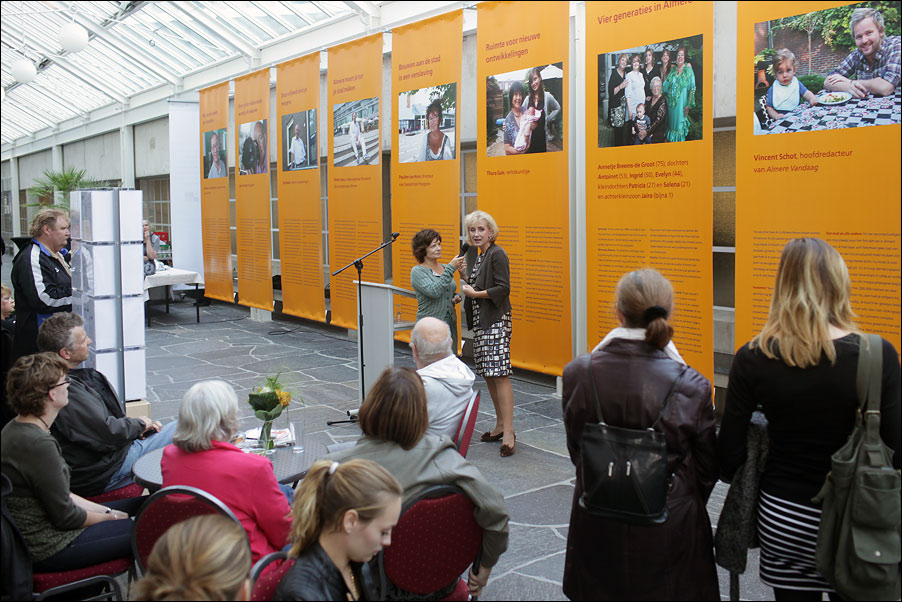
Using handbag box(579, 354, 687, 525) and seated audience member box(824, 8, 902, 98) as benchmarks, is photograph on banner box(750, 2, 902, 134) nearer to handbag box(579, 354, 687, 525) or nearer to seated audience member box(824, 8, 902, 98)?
seated audience member box(824, 8, 902, 98)

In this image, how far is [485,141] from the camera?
24.3ft

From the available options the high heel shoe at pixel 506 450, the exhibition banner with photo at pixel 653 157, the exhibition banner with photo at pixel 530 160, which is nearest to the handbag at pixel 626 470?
the exhibition banner with photo at pixel 653 157

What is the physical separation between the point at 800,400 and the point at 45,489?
2607 millimetres

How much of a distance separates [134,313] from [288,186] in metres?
5.18

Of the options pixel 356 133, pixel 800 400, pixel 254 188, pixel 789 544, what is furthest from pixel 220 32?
pixel 789 544

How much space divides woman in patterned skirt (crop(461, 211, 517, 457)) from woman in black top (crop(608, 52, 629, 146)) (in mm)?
1220

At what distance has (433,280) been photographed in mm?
5891

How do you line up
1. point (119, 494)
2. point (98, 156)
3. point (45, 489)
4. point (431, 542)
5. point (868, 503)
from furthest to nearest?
point (98, 156)
point (119, 494)
point (45, 489)
point (431, 542)
point (868, 503)

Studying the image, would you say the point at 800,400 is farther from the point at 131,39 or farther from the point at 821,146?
Result: the point at 131,39

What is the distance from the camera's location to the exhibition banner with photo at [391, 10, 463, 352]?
25.5ft

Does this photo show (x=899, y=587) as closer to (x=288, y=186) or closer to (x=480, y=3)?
(x=480, y=3)

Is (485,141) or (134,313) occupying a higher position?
(485,141)

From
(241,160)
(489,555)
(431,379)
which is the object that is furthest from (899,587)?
(241,160)

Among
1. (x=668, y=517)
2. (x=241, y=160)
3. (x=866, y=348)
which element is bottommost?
(x=668, y=517)
